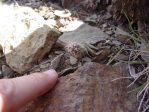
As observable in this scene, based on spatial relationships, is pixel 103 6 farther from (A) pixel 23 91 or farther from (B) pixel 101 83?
(A) pixel 23 91

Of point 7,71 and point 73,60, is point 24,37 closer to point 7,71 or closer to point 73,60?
point 7,71

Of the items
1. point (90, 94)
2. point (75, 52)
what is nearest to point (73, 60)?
point (75, 52)

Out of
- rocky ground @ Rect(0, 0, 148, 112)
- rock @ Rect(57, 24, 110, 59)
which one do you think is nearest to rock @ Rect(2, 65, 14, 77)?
rocky ground @ Rect(0, 0, 148, 112)

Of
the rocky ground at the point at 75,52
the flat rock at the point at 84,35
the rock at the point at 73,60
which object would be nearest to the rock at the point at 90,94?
the rocky ground at the point at 75,52

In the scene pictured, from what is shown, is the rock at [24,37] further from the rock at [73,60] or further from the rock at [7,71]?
the rock at [73,60]

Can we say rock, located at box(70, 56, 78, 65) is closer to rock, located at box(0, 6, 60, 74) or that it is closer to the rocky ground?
the rocky ground

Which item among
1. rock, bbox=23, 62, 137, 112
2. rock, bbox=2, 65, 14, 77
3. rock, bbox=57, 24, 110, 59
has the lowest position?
rock, bbox=2, 65, 14, 77

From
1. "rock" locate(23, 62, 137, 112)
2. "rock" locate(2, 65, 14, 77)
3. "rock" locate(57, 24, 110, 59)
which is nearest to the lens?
"rock" locate(23, 62, 137, 112)
